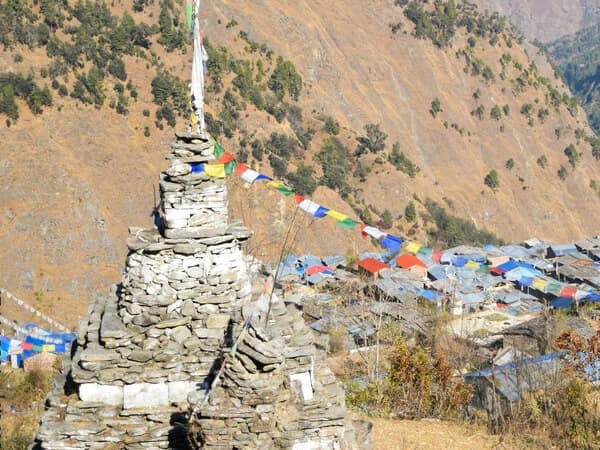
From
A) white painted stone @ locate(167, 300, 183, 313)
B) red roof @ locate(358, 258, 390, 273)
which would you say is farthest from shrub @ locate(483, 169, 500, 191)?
white painted stone @ locate(167, 300, 183, 313)

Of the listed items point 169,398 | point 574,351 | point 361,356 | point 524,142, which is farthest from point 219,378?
point 524,142

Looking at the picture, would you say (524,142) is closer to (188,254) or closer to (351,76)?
(351,76)

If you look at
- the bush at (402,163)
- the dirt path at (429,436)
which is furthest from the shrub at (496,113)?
the dirt path at (429,436)

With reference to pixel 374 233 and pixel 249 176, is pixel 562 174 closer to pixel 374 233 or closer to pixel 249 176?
pixel 374 233

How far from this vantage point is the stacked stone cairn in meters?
7.19

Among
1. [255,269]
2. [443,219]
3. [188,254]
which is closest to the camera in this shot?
[188,254]

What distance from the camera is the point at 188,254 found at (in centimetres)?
797

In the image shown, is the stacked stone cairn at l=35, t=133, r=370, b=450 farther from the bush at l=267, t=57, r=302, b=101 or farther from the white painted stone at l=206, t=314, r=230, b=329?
the bush at l=267, t=57, r=302, b=101

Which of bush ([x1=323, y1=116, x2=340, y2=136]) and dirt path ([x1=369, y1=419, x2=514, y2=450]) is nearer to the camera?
dirt path ([x1=369, y1=419, x2=514, y2=450])

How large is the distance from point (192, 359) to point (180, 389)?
1.20 feet

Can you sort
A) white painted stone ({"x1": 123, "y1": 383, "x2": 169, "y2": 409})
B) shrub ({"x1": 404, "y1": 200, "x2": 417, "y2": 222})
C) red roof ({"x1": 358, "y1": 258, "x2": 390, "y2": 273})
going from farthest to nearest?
1. shrub ({"x1": 404, "y1": 200, "x2": 417, "y2": 222})
2. red roof ({"x1": 358, "y1": 258, "x2": 390, "y2": 273})
3. white painted stone ({"x1": 123, "y1": 383, "x2": 169, "y2": 409})

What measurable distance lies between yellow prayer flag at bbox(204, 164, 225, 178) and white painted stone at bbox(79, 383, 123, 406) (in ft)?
9.09

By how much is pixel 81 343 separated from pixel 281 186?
618 cm

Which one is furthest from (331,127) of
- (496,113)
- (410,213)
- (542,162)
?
(542,162)
